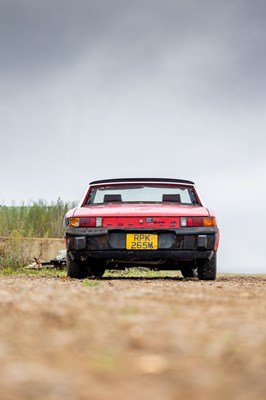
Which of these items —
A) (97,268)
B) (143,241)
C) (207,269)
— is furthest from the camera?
(97,268)

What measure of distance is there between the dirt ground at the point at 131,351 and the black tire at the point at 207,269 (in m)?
5.27

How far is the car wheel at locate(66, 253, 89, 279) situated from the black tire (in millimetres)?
1790

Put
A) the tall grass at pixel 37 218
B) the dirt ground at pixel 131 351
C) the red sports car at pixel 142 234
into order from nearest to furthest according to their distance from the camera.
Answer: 1. the dirt ground at pixel 131 351
2. the red sports car at pixel 142 234
3. the tall grass at pixel 37 218

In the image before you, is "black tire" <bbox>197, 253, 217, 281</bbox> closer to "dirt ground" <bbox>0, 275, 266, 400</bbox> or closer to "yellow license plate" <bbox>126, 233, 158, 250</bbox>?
"yellow license plate" <bbox>126, 233, 158, 250</bbox>

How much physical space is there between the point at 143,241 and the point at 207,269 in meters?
1.21

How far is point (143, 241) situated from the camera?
9.21 m

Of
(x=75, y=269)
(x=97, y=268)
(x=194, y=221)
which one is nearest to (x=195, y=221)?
(x=194, y=221)

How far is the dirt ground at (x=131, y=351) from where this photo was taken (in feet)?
7.18

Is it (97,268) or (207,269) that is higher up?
(207,269)

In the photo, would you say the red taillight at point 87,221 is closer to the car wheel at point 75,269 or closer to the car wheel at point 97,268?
the car wheel at point 75,269

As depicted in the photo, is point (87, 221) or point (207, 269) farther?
point (207, 269)

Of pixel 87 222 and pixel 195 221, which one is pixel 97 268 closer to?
pixel 87 222

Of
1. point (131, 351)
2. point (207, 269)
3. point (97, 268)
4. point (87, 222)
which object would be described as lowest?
point (97, 268)

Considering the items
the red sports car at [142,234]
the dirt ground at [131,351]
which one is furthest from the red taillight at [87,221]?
the dirt ground at [131,351]
